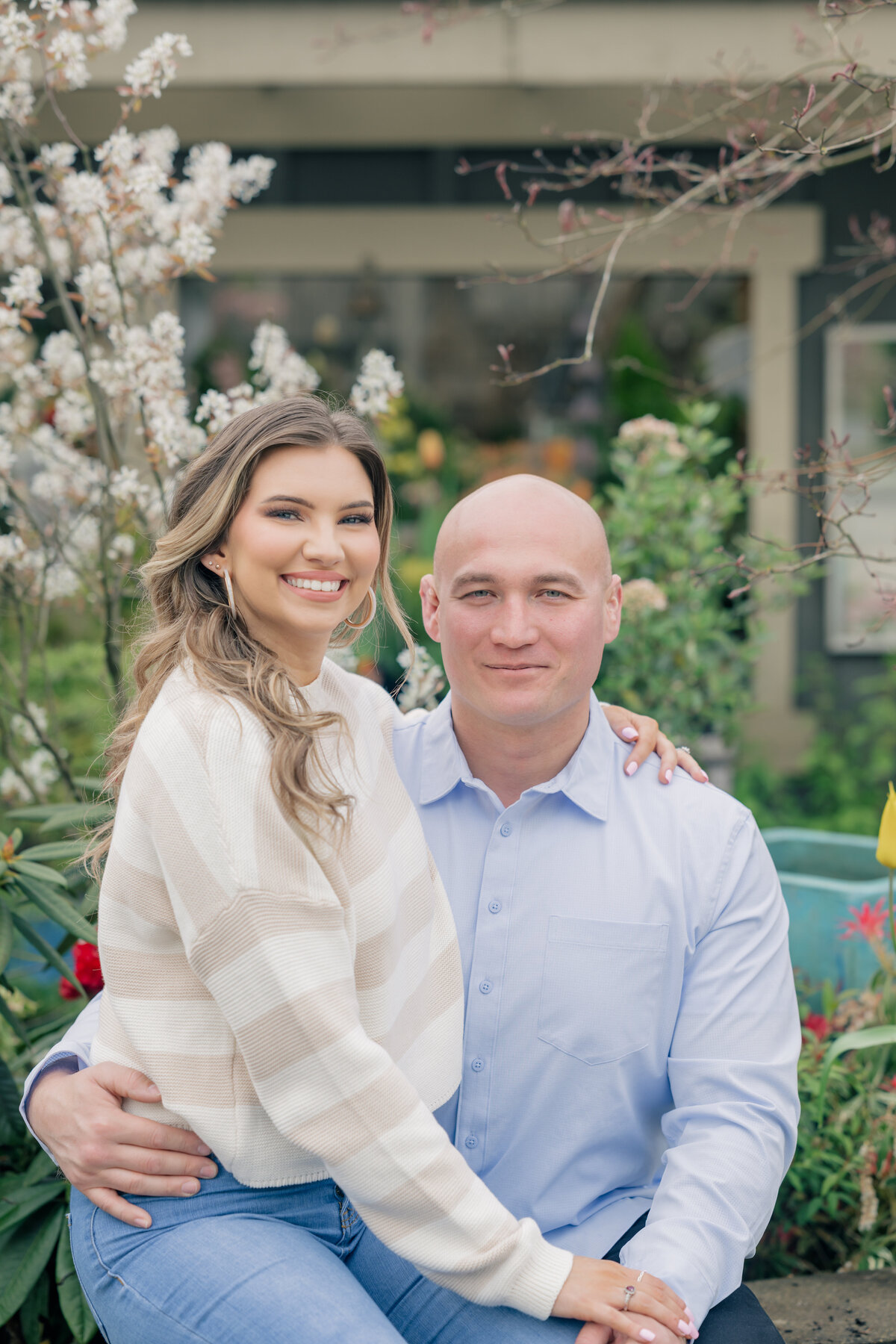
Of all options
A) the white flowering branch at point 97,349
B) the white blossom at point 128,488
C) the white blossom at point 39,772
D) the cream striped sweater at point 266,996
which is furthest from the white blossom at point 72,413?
the cream striped sweater at point 266,996

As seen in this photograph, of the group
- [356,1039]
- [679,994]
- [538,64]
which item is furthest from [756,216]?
[356,1039]

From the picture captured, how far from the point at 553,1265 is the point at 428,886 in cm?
54

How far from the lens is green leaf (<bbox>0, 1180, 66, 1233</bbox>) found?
6.88ft

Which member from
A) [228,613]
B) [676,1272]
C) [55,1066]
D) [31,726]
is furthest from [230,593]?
[31,726]

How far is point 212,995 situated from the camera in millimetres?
1465

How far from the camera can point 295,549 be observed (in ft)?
5.32

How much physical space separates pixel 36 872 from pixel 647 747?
43.8 inches

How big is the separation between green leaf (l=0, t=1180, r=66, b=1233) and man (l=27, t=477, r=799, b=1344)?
1.59ft

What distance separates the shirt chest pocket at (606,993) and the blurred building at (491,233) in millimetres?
4120

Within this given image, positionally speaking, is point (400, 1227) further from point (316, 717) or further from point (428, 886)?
point (316, 717)

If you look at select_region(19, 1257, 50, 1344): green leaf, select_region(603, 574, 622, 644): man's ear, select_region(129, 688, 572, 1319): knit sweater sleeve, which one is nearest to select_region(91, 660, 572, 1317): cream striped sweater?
select_region(129, 688, 572, 1319): knit sweater sleeve

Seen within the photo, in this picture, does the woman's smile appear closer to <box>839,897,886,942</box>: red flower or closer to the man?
the man

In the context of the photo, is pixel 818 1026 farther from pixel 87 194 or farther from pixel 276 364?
pixel 87 194

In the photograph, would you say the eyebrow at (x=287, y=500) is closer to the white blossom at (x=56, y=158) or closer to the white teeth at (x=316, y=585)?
the white teeth at (x=316, y=585)
